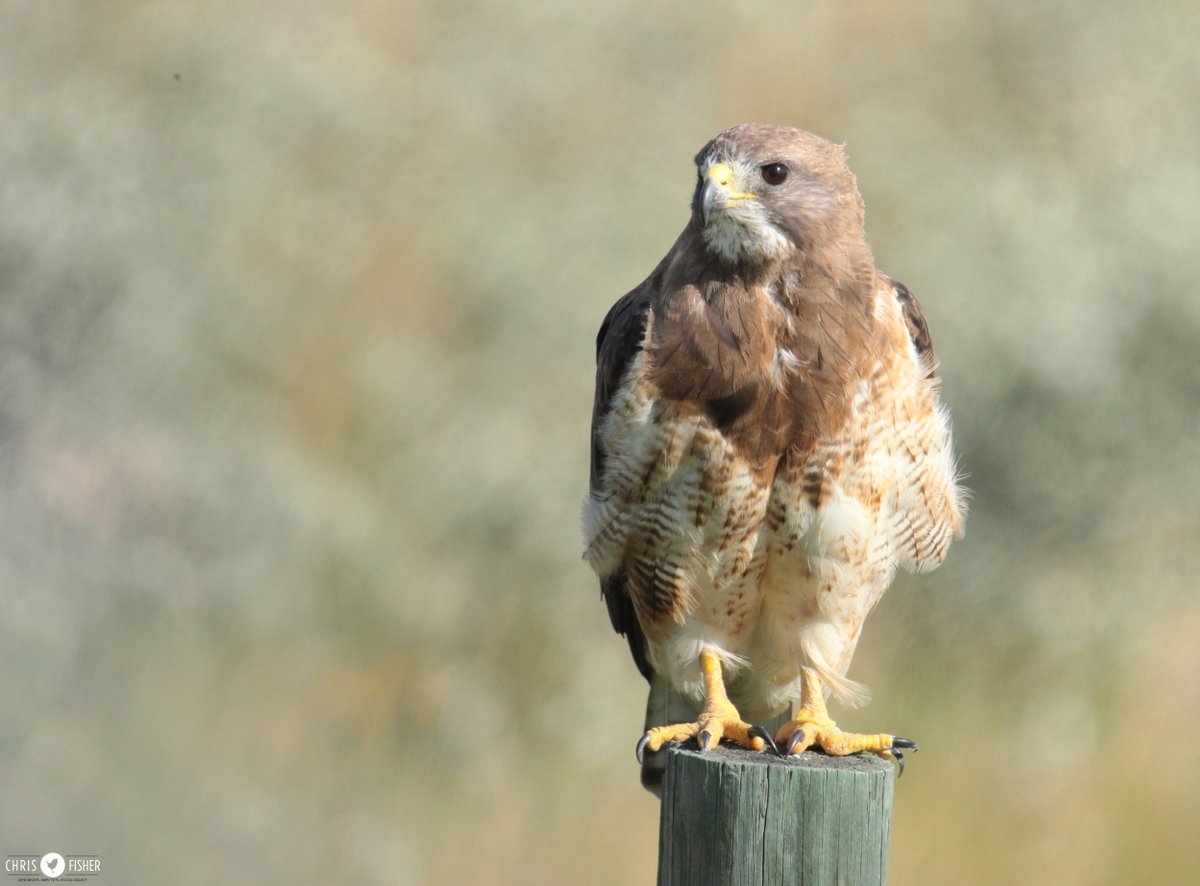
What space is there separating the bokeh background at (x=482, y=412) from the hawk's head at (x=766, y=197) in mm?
2880

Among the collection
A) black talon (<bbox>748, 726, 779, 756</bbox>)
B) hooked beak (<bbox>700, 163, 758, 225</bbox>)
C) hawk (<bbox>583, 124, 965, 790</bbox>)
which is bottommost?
black talon (<bbox>748, 726, 779, 756</bbox>)

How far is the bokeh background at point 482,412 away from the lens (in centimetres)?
620

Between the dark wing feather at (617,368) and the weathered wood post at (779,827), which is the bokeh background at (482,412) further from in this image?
the weathered wood post at (779,827)

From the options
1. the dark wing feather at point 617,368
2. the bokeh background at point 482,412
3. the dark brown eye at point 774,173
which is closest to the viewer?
the dark brown eye at point 774,173

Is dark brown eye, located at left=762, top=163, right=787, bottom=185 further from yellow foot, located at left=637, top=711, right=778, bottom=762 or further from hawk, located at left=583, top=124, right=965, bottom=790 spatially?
yellow foot, located at left=637, top=711, right=778, bottom=762

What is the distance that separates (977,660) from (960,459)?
3.50 ft

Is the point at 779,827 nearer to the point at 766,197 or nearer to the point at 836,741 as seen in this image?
the point at 836,741

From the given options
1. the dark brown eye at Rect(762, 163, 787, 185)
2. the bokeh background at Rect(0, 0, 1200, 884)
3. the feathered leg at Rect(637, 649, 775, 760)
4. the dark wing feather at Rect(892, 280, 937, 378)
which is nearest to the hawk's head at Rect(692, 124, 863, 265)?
the dark brown eye at Rect(762, 163, 787, 185)

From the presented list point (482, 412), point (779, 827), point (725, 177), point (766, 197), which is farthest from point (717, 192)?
point (482, 412)

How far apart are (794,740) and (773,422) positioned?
0.89 metres

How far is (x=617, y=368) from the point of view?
422 cm

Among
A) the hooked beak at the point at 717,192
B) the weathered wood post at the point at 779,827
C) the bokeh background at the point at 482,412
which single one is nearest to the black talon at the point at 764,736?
the weathered wood post at the point at 779,827

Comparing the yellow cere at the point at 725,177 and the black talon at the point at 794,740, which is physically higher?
the yellow cere at the point at 725,177

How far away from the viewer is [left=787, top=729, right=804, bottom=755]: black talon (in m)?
3.87
